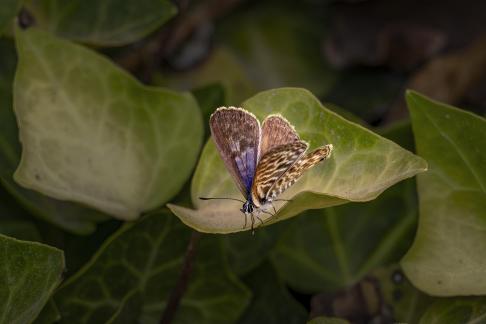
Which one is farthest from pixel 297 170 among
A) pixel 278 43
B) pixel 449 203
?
pixel 278 43

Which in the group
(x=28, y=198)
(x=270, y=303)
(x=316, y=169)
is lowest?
(x=270, y=303)

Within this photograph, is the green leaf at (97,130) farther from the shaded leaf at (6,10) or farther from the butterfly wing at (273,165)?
the butterfly wing at (273,165)

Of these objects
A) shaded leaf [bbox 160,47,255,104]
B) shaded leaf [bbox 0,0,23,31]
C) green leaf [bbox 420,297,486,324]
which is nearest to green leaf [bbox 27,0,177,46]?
shaded leaf [bbox 0,0,23,31]

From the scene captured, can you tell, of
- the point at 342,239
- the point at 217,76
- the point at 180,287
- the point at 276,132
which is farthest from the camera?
the point at 217,76

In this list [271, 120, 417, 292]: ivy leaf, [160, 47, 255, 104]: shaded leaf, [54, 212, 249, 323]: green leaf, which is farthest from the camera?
[160, 47, 255, 104]: shaded leaf

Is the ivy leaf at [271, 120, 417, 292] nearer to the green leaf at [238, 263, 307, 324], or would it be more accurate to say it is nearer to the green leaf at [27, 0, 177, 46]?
the green leaf at [238, 263, 307, 324]

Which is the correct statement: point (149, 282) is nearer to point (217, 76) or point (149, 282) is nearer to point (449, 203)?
point (449, 203)
